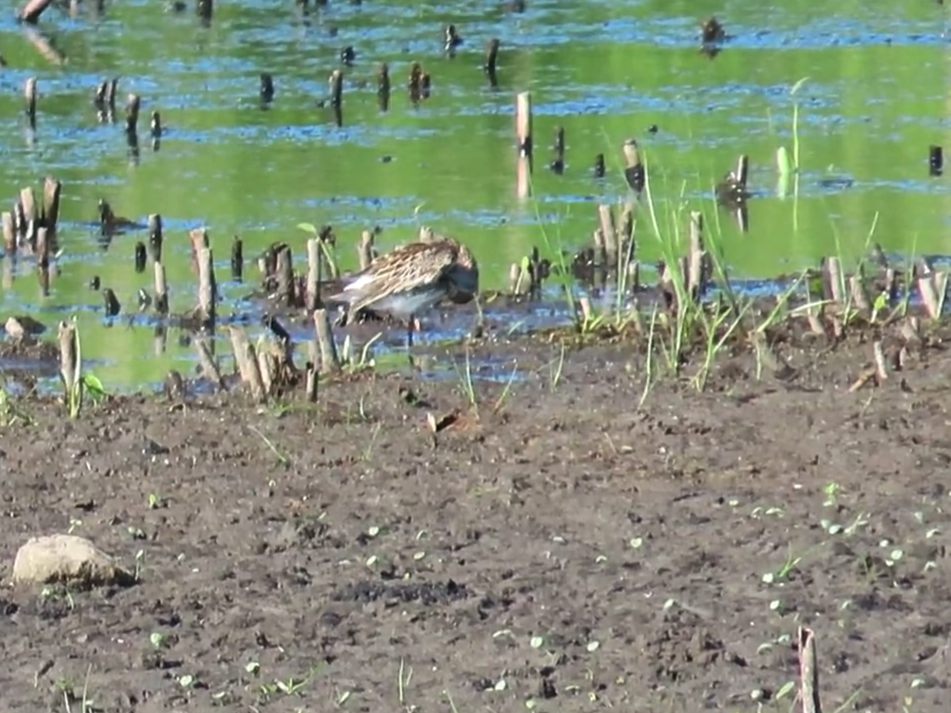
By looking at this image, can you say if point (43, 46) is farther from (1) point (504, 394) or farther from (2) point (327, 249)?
(1) point (504, 394)

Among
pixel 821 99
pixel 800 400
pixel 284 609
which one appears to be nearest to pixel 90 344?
pixel 800 400

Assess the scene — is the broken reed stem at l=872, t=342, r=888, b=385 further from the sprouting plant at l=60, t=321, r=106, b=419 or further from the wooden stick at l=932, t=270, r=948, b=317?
the sprouting plant at l=60, t=321, r=106, b=419

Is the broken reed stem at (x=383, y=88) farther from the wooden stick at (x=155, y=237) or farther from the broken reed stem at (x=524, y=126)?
the wooden stick at (x=155, y=237)

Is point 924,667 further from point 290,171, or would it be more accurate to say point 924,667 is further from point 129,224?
point 290,171

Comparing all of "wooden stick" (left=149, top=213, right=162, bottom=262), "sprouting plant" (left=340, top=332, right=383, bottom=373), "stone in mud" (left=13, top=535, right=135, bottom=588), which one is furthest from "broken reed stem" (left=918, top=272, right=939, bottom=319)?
"stone in mud" (left=13, top=535, right=135, bottom=588)

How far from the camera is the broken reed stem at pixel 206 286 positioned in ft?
32.5

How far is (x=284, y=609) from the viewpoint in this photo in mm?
5852

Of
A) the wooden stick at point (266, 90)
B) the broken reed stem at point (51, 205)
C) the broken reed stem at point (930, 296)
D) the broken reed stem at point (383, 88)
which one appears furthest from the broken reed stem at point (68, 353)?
the wooden stick at point (266, 90)

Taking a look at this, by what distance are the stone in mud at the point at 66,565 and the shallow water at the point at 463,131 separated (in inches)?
122

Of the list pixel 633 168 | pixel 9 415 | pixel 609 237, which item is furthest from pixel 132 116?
pixel 9 415

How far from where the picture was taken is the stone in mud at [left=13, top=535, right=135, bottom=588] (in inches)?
236

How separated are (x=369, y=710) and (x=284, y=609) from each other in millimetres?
705

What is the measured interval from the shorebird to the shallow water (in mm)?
251

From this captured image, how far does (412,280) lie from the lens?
9.66m
